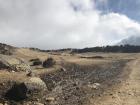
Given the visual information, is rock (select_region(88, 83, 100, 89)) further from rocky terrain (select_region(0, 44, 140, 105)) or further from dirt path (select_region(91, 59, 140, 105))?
dirt path (select_region(91, 59, 140, 105))

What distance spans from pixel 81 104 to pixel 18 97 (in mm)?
5634

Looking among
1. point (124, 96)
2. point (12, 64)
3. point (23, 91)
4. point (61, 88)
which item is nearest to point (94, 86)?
point (61, 88)

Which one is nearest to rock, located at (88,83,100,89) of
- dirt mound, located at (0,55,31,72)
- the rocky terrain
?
the rocky terrain

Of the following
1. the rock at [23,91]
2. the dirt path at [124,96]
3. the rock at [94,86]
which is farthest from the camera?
the rock at [94,86]

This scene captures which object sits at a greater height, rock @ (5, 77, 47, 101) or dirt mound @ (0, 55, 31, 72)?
dirt mound @ (0, 55, 31, 72)

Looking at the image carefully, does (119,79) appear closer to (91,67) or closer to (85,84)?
(85,84)

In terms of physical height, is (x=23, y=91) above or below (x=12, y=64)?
below

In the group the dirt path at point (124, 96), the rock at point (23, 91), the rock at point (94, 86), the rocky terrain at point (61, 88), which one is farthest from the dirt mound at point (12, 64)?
the dirt path at point (124, 96)

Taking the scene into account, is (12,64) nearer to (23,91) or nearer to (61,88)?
(61,88)

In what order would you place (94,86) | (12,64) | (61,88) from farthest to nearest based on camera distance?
(12,64) → (94,86) → (61,88)

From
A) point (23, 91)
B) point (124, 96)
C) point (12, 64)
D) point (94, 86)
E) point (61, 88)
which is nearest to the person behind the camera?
point (23, 91)

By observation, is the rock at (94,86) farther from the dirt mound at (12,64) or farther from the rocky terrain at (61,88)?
the dirt mound at (12,64)

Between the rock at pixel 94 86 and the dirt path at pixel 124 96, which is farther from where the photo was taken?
the rock at pixel 94 86

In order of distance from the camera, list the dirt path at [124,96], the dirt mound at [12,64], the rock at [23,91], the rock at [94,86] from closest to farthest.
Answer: the dirt path at [124,96]
the rock at [23,91]
the rock at [94,86]
the dirt mound at [12,64]
